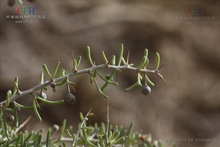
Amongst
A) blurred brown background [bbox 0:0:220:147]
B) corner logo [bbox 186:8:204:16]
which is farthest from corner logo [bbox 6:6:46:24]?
corner logo [bbox 186:8:204:16]

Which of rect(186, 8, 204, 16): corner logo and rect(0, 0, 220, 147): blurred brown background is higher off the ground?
rect(186, 8, 204, 16): corner logo

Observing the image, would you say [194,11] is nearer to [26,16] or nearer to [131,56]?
[131,56]

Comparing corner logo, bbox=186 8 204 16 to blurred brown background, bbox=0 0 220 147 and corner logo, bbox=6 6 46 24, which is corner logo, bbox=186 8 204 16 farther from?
corner logo, bbox=6 6 46 24

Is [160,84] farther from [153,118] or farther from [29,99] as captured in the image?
[29,99]

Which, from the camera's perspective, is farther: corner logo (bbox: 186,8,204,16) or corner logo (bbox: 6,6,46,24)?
A: corner logo (bbox: 186,8,204,16)

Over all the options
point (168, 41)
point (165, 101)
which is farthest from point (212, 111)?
point (168, 41)

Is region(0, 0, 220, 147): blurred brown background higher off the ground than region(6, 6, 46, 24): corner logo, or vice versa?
region(6, 6, 46, 24): corner logo

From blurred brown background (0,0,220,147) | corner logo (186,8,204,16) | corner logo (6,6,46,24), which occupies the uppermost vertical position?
corner logo (186,8,204,16)

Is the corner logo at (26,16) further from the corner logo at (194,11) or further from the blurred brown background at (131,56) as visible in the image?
the corner logo at (194,11)
